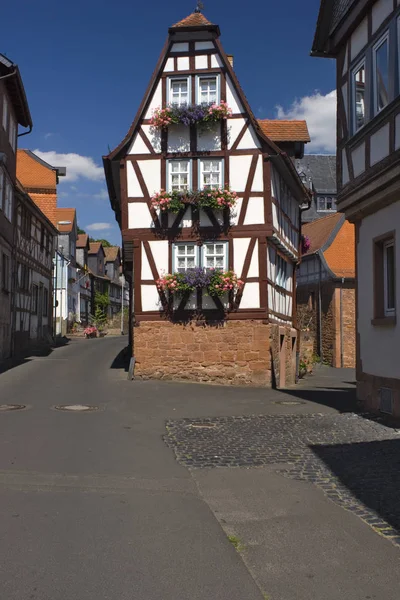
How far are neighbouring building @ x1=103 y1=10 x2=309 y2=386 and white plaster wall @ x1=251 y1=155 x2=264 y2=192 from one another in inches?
1.1

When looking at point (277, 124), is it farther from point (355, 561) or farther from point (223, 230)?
point (355, 561)

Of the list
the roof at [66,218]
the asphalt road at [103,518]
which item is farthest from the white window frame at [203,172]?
the roof at [66,218]

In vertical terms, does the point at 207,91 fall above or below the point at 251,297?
above

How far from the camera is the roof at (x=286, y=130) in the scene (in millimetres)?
23094

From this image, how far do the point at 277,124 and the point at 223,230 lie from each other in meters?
6.69

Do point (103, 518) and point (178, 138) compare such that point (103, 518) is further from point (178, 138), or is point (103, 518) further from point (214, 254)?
point (178, 138)

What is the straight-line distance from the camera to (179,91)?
19594mm

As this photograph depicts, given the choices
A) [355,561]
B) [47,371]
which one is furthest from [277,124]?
[355,561]

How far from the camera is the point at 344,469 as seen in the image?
7.52 m

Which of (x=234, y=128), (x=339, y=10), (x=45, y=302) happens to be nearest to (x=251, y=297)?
(x=234, y=128)

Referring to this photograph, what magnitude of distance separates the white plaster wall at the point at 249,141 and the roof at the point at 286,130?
3921 mm

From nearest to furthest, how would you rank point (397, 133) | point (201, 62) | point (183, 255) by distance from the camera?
point (397, 133) < point (183, 255) < point (201, 62)

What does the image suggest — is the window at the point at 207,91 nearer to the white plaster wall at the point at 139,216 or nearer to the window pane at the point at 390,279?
the white plaster wall at the point at 139,216

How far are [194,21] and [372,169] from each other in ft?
36.4
